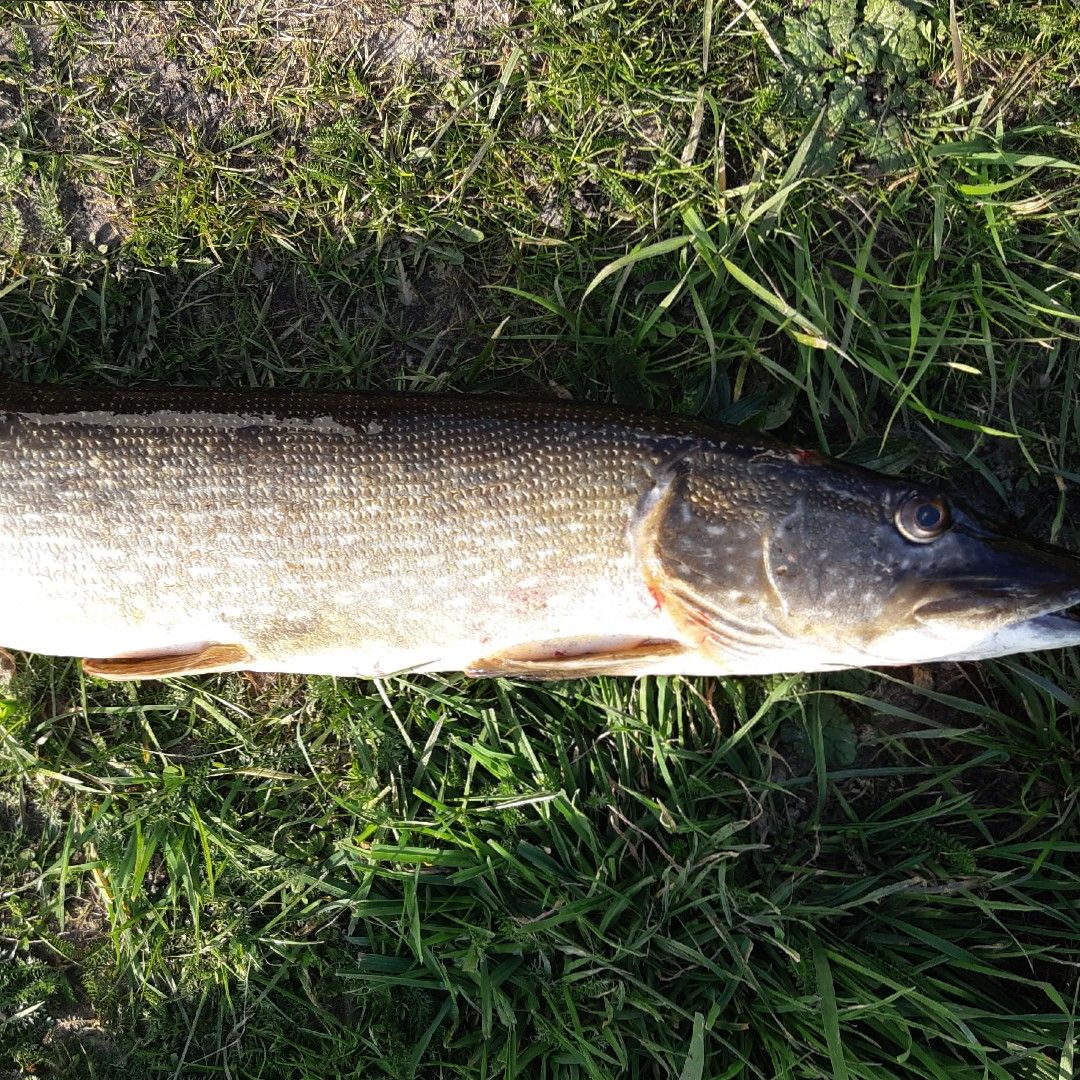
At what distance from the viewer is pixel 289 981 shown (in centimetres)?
256

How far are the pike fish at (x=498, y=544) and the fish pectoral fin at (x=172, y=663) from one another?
59 millimetres

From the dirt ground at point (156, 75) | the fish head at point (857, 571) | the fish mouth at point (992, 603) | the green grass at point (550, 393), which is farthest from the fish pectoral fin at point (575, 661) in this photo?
the dirt ground at point (156, 75)

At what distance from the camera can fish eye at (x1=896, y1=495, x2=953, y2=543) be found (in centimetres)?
209

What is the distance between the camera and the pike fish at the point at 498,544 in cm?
209

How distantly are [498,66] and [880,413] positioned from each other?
1.70 meters

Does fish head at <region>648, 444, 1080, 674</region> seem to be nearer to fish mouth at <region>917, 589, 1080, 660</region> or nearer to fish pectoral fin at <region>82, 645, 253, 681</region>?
fish mouth at <region>917, 589, 1080, 660</region>

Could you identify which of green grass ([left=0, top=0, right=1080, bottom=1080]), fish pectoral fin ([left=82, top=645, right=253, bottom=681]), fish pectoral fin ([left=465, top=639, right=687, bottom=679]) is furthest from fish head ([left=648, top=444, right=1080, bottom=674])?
fish pectoral fin ([left=82, top=645, right=253, bottom=681])

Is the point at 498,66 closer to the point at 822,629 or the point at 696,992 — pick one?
the point at 822,629

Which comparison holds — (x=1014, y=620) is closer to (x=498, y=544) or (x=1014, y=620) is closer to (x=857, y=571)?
(x=857, y=571)

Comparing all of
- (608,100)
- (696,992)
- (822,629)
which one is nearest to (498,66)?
(608,100)

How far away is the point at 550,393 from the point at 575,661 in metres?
0.95

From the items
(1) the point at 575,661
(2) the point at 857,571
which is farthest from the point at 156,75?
(2) the point at 857,571

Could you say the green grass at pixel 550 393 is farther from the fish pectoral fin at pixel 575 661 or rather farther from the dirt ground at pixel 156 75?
the fish pectoral fin at pixel 575 661

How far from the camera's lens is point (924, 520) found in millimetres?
2088
